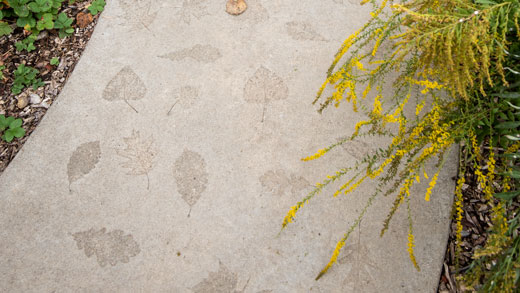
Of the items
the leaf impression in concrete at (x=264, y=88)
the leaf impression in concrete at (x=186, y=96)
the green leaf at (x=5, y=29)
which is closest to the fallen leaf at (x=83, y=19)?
the green leaf at (x=5, y=29)

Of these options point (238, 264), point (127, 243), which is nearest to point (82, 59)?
point (127, 243)

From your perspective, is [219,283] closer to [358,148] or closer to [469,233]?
[358,148]

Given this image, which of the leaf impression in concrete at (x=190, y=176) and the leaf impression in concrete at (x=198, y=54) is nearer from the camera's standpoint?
the leaf impression in concrete at (x=190, y=176)

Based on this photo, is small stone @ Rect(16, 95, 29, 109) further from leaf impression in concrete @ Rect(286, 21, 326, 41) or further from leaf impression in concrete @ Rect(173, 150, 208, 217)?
leaf impression in concrete @ Rect(286, 21, 326, 41)

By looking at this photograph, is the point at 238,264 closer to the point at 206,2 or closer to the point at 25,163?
the point at 25,163

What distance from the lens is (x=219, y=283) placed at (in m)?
1.68

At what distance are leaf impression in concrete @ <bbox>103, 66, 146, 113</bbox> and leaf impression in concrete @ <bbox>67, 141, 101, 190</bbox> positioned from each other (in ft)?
0.90

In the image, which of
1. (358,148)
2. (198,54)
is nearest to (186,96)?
(198,54)

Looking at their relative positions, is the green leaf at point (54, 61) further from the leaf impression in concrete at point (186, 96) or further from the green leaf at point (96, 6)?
the leaf impression in concrete at point (186, 96)

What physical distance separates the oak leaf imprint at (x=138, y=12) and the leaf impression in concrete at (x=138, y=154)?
0.70m

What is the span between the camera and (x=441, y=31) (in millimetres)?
1243

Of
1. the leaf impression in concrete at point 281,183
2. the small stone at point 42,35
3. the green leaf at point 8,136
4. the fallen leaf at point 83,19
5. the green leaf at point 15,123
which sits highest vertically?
the fallen leaf at point 83,19

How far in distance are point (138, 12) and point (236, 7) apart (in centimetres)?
58

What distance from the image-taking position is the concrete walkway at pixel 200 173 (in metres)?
1.71
